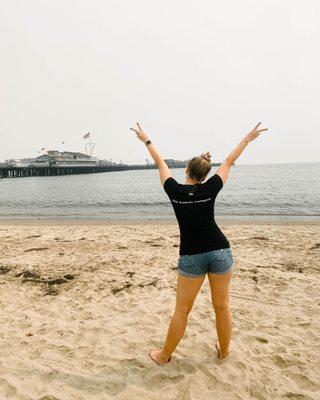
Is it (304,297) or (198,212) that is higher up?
(198,212)

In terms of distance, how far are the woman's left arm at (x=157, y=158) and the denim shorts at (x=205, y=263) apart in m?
0.81

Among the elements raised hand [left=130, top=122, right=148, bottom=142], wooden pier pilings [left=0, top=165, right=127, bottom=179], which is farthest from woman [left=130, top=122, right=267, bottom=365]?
wooden pier pilings [left=0, top=165, right=127, bottom=179]

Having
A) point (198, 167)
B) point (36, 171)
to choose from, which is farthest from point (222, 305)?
point (36, 171)

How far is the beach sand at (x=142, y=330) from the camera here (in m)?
3.32

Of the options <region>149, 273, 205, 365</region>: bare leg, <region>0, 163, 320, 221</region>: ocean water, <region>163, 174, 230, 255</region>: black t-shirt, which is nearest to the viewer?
<region>163, 174, 230, 255</region>: black t-shirt

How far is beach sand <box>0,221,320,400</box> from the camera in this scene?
3.32m

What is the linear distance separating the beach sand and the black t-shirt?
57.0 inches

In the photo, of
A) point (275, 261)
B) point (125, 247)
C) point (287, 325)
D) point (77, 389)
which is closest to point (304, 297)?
point (287, 325)

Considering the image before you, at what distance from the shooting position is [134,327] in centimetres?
459

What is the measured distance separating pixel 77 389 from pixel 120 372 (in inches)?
19.3

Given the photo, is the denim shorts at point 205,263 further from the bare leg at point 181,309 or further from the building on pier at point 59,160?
the building on pier at point 59,160

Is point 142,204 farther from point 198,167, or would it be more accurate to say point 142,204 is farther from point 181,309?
point 198,167

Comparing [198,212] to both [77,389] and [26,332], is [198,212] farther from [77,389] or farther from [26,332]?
[26,332]

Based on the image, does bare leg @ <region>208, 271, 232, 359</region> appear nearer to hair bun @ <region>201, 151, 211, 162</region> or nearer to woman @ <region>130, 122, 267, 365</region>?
woman @ <region>130, 122, 267, 365</region>
